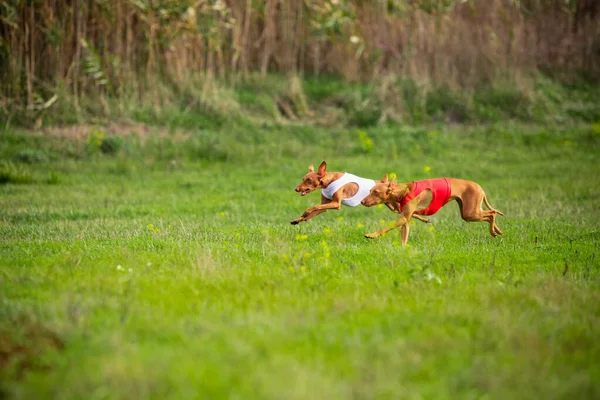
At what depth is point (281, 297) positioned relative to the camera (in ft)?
17.4

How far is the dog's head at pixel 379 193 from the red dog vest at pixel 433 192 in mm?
213

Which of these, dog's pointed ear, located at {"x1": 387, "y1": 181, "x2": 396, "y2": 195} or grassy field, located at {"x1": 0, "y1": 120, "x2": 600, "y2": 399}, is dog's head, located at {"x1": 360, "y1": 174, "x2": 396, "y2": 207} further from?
grassy field, located at {"x1": 0, "y1": 120, "x2": 600, "y2": 399}

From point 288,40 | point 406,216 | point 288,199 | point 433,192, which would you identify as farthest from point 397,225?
point 288,40

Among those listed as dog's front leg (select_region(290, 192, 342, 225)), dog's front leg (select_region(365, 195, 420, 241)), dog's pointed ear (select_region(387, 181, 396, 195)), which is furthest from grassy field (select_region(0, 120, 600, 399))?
dog's pointed ear (select_region(387, 181, 396, 195))

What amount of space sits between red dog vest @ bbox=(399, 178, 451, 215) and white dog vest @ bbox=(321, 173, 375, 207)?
39 centimetres

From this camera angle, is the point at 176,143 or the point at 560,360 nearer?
the point at 560,360

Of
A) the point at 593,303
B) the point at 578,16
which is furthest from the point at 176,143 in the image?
the point at 578,16

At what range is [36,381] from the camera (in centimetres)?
368

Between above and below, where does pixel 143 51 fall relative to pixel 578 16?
below

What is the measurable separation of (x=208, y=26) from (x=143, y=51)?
1.58 m

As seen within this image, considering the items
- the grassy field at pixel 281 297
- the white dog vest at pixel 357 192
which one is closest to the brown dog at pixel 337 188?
the white dog vest at pixel 357 192

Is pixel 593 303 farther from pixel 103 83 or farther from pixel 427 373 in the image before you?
pixel 103 83

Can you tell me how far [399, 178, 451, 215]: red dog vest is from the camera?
289 inches

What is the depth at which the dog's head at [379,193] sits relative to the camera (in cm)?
726
